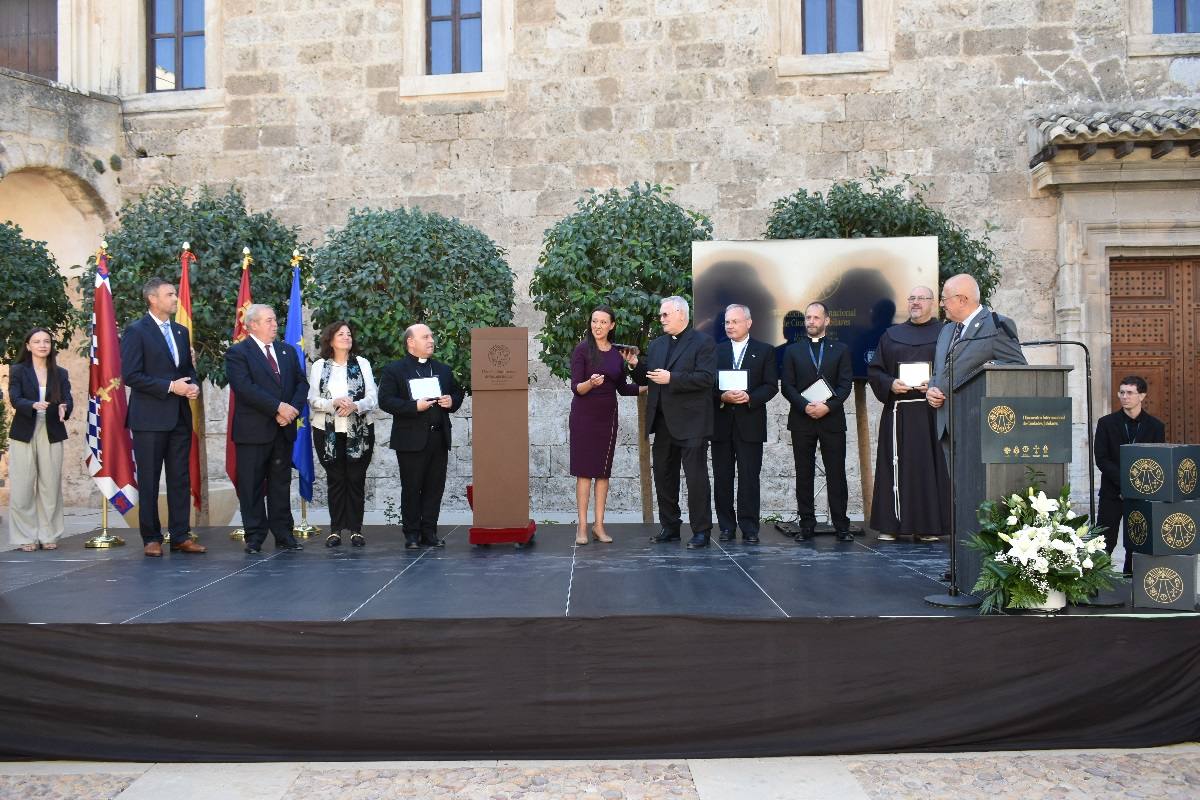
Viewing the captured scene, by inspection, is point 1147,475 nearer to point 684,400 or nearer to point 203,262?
point 684,400

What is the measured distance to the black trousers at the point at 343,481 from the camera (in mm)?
7297

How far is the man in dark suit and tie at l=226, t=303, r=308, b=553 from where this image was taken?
22.8 ft

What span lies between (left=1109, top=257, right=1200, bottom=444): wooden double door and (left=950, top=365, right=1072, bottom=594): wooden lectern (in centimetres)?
685

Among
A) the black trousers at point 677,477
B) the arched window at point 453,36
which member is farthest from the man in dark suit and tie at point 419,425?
the arched window at point 453,36

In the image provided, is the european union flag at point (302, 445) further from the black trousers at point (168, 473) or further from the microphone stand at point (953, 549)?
the microphone stand at point (953, 549)

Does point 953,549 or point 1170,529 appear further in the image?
point 953,549

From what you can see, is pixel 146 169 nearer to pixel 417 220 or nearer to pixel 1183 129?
pixel 417 220

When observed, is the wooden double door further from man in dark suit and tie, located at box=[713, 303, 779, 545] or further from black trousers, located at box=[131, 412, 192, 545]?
black trousers, located at box=[131, 412, 192, 545]

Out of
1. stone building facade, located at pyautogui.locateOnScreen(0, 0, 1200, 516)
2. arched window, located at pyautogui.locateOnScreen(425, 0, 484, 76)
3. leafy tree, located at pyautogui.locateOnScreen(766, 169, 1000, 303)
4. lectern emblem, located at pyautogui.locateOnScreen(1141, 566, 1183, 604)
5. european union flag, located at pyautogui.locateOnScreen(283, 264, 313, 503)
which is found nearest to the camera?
lectern emblem, located at pyautogui.locateOnScreen(1141, 566, 1183, 604)

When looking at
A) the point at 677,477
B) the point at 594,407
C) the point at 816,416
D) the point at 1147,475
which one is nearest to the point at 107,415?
the point at 594,407

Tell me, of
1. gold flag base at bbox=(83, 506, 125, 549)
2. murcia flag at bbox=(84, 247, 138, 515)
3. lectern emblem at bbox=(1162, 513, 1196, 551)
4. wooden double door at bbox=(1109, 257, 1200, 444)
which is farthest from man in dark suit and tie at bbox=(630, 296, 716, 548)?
wooden double door at bbox=(1109, 257, 1200, 444)

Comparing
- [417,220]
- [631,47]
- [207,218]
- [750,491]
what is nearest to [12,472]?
[207,218]

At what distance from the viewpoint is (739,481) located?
7.45 metres

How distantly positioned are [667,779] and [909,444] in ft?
13.1
